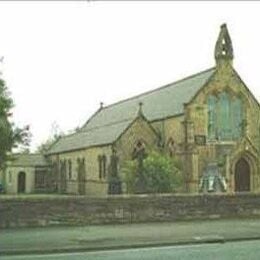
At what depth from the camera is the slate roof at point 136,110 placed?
49.7 meters

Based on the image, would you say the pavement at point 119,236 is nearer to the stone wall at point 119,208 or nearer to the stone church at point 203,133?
the stone wall at point 119,208

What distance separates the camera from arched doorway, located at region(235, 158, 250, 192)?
47.1 m

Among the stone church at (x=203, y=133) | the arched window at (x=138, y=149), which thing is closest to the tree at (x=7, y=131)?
the stone church at (x=203, y=133)

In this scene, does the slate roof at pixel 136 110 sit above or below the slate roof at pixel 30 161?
above

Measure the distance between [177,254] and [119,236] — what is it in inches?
190

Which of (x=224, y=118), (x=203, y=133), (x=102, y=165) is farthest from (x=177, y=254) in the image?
(x=102, y=165)

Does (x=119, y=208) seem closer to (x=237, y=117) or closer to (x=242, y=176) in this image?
(x=242, y=176)

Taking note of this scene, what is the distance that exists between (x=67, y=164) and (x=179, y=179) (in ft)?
78.5

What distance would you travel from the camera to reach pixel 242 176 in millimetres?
47219

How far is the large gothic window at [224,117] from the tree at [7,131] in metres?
22.5

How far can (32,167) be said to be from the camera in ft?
236

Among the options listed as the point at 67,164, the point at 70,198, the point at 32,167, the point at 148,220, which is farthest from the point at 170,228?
the point at 32,167

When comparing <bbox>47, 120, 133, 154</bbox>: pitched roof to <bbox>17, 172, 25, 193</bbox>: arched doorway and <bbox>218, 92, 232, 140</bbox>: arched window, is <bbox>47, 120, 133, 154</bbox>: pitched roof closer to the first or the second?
<bbox>17, 172, 25, 193</bbox>: arched doorway

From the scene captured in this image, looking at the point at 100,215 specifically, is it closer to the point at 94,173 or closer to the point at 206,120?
the point at 206,120
